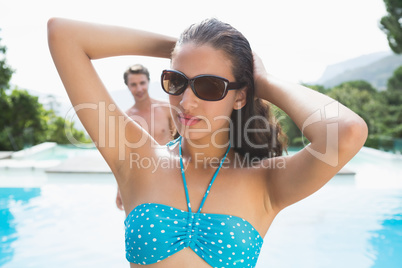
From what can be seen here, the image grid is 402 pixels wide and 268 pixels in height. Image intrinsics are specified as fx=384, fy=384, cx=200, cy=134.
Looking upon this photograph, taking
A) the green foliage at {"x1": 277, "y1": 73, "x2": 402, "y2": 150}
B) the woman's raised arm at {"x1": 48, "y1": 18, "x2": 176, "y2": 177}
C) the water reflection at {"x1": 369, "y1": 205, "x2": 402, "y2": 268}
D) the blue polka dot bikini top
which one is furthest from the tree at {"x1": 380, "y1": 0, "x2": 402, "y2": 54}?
the blue polka dot bikini top

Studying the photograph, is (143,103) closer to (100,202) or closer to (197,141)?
(100,202)

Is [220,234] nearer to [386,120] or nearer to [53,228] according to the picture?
[53,228]

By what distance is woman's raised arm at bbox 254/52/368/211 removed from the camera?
3.91 feet

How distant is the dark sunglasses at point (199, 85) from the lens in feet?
4.49

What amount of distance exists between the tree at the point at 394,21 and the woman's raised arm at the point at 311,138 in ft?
60.2

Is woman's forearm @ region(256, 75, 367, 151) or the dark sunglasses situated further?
the dark sunglasses

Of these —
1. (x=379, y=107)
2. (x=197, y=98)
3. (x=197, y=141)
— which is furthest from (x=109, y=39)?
(x=379, y=107)

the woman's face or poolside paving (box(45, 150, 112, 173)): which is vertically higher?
the woman's face

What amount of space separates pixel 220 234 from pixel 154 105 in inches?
151

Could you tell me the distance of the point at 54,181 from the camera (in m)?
7.68

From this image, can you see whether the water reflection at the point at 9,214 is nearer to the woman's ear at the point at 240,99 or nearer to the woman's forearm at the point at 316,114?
the woman's ear at the point at 240,99

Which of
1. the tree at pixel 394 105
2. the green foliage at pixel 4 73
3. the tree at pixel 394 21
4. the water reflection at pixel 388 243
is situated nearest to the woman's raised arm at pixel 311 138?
the water reflection at pixel 388 243

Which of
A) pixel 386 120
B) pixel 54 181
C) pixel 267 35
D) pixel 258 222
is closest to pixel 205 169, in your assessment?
pixel 258 222

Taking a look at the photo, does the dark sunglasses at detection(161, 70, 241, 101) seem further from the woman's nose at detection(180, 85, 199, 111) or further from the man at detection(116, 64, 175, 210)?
the man at detection(116, 64, 175, 210)
